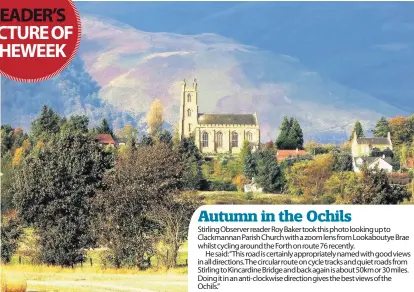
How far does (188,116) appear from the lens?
40.4 m

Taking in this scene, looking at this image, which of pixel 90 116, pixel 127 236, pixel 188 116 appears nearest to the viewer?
pixel 127 236

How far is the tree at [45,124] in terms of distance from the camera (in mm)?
27016

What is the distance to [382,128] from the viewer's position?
36.6m

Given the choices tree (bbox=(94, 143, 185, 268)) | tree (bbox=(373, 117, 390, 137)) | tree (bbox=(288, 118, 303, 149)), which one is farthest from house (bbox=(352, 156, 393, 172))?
tree (bbox=(94, 143, 185, 268))

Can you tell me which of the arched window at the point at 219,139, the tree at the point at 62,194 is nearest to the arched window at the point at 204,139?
the arched window at the point at 219,139

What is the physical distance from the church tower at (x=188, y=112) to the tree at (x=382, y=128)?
8.19 meters

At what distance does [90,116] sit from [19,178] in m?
14.7

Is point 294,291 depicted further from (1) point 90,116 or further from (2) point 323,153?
(2) point 323,153

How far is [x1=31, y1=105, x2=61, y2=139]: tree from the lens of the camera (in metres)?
27.0

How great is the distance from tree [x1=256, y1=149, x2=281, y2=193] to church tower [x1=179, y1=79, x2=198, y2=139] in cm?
397

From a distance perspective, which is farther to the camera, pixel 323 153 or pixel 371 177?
pixel 323 153

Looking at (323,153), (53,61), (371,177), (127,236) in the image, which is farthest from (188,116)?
(53,61)

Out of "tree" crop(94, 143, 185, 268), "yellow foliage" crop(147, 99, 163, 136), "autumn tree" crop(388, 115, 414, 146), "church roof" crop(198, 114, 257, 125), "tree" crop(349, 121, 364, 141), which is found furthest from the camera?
"church roof" crop(198, 114, 257, 125)

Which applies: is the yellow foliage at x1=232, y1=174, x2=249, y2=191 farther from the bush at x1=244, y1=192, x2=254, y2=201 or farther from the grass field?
the grass field
